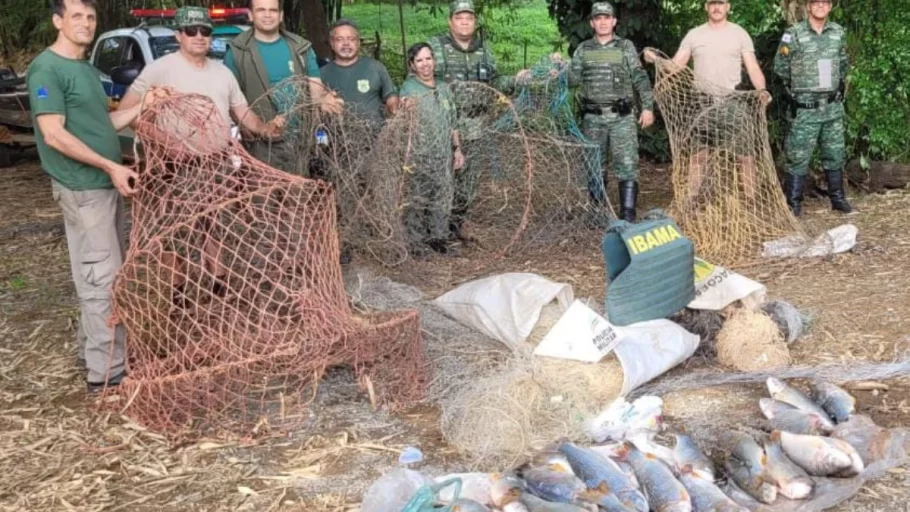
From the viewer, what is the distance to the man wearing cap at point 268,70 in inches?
227

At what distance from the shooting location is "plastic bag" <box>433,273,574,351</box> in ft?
16.0

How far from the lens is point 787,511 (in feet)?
10.8

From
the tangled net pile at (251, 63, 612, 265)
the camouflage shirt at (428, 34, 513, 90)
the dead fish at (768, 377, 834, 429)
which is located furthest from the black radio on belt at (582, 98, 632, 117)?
the dead fish at (768, 377, 834, 429)

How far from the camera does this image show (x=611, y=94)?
7117mm

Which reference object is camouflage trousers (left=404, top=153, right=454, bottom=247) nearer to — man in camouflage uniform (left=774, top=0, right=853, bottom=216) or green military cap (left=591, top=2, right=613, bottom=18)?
green military cap (left=591, top=2, right=613, bottom=18)

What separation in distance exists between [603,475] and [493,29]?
50.8ft

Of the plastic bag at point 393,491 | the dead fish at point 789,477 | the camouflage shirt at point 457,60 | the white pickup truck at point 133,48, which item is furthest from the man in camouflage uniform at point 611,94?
the plastic bag at point 393,491

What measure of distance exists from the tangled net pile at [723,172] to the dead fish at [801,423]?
2.69 m

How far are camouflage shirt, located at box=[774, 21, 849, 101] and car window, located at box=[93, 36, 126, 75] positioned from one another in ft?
21.4

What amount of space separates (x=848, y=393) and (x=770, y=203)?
2741mm

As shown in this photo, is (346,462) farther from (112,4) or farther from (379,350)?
(112,4)

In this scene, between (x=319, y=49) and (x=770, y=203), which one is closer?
(x=770, y=203)

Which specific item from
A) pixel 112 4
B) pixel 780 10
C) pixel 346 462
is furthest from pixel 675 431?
pixel 112 4

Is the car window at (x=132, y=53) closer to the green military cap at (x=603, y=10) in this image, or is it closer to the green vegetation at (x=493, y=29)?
the green vegetation at (x=493, y=29)
